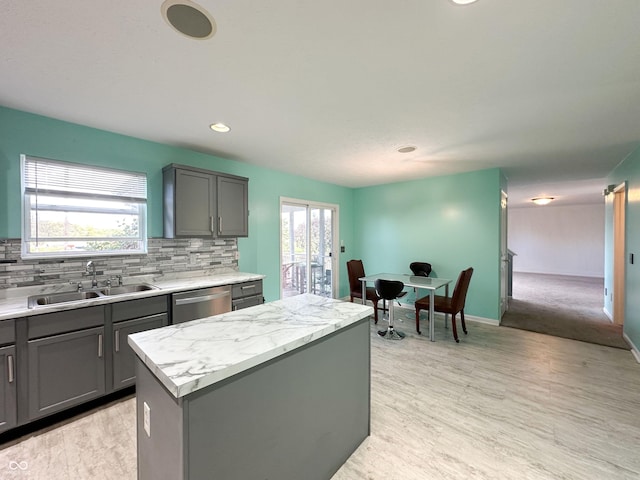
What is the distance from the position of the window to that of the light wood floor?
1503 mm

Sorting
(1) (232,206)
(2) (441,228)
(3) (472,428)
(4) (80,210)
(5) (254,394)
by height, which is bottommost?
(3) (472,428)

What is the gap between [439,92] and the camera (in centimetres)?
198

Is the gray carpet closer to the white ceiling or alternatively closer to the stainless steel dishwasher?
the white ceiling

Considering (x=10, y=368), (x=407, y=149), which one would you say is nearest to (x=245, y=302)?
(x=10, y=368)

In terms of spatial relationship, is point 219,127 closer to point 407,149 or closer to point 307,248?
point 407,149

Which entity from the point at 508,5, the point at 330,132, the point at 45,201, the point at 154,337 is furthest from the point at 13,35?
the point at 508,5

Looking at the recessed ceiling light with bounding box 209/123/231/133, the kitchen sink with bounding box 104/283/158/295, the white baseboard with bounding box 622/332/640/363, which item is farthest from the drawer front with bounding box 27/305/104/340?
the white baseboard with bounding box 622/332/640/363

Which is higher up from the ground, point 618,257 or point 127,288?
point 618,257

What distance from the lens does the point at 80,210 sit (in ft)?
8.55

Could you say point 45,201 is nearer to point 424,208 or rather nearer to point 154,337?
point 154,337

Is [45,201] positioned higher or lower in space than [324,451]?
higher

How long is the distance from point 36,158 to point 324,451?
128 inches

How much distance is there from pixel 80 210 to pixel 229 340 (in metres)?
2.42

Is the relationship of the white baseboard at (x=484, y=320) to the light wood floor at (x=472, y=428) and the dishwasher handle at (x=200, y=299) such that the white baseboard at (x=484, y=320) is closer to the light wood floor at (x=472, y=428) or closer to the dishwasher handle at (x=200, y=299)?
the light wood floor at (x=472, y=428)
